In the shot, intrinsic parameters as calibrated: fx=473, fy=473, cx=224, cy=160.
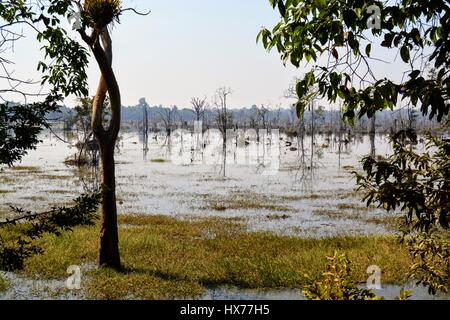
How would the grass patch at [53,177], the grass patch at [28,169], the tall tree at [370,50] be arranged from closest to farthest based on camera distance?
the tall tree at [370,50] < the grass patch at [53,177] < the grass patch at [28,169]

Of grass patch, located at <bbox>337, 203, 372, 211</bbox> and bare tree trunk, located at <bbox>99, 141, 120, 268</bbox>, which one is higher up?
bare tree trunk, located at <bbox>99, 141, 120, 268</bbox>

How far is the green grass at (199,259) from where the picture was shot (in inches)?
437

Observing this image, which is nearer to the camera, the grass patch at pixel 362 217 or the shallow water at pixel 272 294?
the shallow water at pixel 272 294

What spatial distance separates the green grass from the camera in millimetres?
11102

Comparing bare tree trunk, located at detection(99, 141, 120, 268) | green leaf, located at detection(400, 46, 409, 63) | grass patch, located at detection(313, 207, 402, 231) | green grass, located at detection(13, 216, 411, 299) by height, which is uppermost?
green leaf, located at detection(400, 46, 409, 63)

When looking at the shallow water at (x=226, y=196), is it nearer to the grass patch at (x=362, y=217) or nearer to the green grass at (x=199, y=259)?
the grass patch at (x=362, y=217)

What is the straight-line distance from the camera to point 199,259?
43.7ft

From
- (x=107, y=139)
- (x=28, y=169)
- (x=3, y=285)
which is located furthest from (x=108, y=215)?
(x=28, y=169)

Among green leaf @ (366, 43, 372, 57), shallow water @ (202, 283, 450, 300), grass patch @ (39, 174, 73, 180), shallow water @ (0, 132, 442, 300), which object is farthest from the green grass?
grass patch @ (39, 174, 73, 180)

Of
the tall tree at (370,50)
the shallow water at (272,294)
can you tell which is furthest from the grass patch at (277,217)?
the tall tree at (370,50)

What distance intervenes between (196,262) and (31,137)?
7921mm

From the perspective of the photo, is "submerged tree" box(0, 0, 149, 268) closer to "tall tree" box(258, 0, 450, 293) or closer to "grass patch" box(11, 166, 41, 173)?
"tall tree" box(258, 0, 450, 293)

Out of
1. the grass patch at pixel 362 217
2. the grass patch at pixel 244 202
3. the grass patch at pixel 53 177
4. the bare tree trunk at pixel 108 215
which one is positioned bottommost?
the grass patch at pixel 362 217
